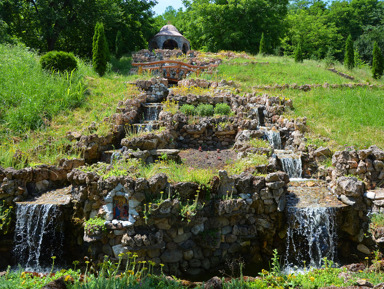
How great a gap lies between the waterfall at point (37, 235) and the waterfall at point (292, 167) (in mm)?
6460

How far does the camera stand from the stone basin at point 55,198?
25.1 feet

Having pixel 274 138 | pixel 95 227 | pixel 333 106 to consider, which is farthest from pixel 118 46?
pixel 95 227

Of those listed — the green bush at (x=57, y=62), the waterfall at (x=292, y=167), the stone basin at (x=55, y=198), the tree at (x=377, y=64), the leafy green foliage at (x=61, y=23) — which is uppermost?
the leafy green foliage at (x=61, y=23)

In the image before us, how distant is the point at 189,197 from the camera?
6828 millimetres

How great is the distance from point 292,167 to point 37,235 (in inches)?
284

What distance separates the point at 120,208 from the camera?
659cm

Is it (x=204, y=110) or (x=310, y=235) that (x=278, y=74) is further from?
(x=310, y=235)

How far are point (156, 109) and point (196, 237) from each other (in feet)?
22.9

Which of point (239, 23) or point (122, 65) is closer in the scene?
point (122, 65)

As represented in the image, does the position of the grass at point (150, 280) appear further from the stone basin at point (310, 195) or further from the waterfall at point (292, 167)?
the waterfall at point (292, 167)

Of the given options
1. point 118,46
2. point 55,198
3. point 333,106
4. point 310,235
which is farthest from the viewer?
point 118,46

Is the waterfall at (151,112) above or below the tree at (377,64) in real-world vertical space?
below

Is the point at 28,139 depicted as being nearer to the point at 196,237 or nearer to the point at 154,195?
the point at 154,195

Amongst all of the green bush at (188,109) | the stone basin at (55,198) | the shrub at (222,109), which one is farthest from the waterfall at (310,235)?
the green bush at (188,109)
